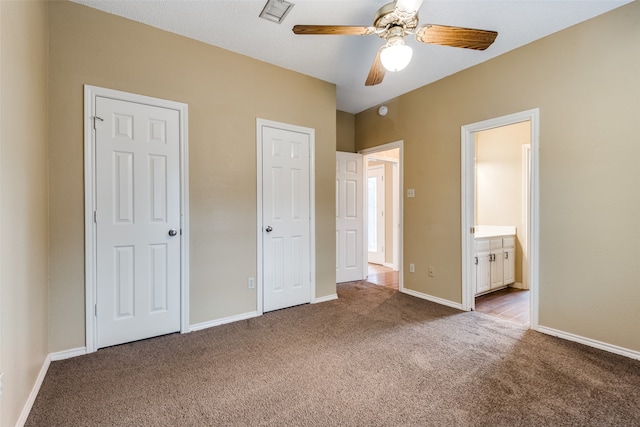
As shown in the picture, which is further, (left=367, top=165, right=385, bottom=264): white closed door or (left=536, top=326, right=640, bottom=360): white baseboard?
(left=367, top=165, right=385, bottom=264): white closed door

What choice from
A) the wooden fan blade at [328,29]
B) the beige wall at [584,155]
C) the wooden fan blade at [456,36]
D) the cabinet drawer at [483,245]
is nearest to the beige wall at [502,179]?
the cabinet drawer at [483,245]

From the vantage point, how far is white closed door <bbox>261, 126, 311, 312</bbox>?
3178mm

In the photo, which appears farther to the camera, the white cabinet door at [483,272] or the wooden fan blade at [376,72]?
the white cabinet door at [483,272]

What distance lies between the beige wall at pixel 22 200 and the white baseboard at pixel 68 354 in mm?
99

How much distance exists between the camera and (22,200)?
1578 mm

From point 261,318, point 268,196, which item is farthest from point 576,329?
point 268,196

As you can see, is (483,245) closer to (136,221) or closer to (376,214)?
(376,214)

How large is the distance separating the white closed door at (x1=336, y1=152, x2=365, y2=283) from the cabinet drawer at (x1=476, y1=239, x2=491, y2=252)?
5.55 ft

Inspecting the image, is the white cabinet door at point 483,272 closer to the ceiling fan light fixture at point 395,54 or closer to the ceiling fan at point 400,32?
the ceiling fan at point 400,32

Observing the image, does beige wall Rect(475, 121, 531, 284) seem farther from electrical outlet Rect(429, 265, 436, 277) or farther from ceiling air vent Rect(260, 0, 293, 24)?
ceiling air vent Rect(260, 0, 293, 24)

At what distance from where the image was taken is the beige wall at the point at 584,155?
2.22 meters

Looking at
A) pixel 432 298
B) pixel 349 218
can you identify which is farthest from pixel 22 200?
pixel 432 298

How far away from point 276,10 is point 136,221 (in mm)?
2071

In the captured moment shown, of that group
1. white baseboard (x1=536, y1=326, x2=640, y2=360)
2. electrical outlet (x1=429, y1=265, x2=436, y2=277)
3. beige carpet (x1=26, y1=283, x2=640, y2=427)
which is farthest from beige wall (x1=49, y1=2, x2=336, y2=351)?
white baseboard (x1=536, y1=326, x2=640, y2=360)
